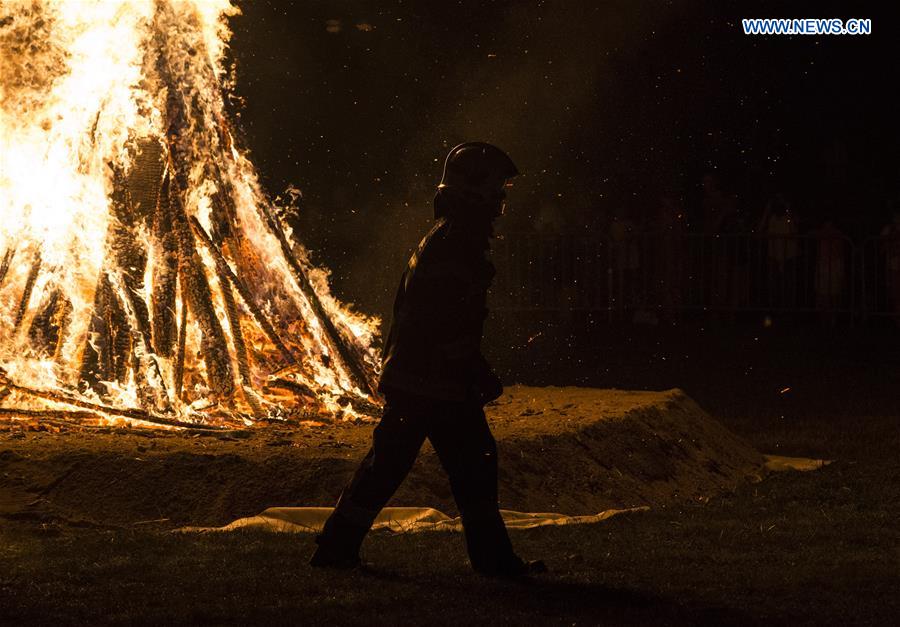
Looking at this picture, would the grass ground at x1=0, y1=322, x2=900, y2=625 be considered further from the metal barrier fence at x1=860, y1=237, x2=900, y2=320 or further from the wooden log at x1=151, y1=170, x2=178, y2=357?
the metal barrier fence at x1=860, y1=237, x2=900, y2=320

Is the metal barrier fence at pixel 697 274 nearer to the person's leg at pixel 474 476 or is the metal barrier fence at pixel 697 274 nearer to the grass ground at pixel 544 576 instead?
the grass ground at pixel 544 576

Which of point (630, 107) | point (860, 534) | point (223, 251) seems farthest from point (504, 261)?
point (860, 534)

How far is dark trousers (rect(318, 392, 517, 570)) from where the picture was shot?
20.6 feet

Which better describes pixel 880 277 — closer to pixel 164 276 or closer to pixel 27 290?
pixel 164 276

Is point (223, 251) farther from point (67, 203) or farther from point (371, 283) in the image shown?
point (371, 283)

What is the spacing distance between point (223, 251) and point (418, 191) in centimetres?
1126

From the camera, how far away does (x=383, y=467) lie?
20.6ft

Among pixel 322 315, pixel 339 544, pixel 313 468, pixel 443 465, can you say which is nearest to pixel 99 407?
pixel 322 315

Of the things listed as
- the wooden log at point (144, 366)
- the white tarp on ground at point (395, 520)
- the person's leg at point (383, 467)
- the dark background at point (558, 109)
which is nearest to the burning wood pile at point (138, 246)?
the wooden log at point (144, 366)

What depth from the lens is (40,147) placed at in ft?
33.9

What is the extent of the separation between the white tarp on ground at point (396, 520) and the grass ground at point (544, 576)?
0.53 feet

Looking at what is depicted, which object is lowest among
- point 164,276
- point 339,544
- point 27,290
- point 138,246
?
point 339,544

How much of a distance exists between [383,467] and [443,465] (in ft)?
0.85

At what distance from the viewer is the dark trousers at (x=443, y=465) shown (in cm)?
627
